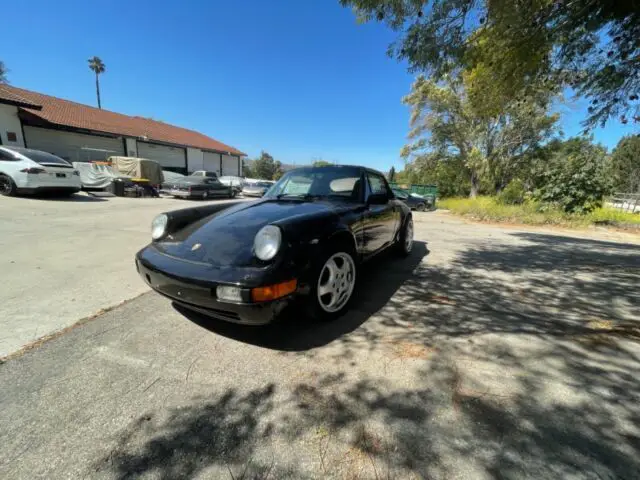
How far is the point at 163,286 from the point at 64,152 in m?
21.1

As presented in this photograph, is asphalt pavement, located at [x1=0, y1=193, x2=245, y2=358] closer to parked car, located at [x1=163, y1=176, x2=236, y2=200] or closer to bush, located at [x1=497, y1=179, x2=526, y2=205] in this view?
parked car, located at [x1=163, y1=176, x2=236, y2=200]

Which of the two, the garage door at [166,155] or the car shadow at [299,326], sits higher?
the garage door at [166,155]

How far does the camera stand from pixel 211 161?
29.5 meters

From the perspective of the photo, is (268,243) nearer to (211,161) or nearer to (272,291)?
(272,291)

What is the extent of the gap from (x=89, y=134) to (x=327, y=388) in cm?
2329

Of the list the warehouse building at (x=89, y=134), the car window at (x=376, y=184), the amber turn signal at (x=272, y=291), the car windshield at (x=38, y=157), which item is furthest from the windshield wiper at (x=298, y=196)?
the warehouse building at (x=89, y=134)

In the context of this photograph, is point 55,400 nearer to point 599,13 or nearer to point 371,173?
point 371,173

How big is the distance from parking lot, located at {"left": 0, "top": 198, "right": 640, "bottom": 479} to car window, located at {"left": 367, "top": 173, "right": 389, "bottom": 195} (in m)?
1.30

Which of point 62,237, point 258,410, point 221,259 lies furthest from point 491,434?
point 62,237

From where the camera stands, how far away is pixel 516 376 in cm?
190

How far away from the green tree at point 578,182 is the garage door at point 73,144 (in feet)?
83.1

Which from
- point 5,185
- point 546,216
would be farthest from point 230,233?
point 546,216

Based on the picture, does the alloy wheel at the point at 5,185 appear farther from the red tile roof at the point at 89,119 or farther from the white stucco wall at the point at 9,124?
the red tile roof at the point at 89,119

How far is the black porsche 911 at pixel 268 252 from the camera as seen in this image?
1.90 metres
